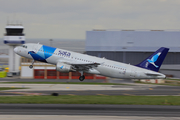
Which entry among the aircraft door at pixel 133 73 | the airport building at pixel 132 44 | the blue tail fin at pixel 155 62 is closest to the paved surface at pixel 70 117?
the aircraft door at pixel 133 73

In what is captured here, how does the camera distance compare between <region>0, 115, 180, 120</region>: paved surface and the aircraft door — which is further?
the aircraft door

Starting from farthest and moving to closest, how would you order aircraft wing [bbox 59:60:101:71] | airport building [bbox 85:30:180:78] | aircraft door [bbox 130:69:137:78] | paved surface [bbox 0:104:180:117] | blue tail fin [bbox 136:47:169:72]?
airport building [bbox 85:30:180:78] → blue tail fin [bbox 136:47:169:72] → aircraft door [bbox 130:69:137:78] → aircraft wing [bbox 59:60:101:71] → paved surface [bbox 0:104:180:117]

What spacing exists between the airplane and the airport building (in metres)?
50.6

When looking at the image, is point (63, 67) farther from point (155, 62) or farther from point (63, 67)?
point (155, 62)

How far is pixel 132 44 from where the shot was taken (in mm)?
104625

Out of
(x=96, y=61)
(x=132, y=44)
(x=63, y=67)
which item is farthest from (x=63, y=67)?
(x=132, y=44)

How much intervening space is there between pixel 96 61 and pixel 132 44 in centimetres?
5869

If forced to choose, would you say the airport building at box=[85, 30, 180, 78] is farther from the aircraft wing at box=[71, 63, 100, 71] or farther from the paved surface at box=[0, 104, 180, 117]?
the paved surface at box=[0, 104, 180, 117]

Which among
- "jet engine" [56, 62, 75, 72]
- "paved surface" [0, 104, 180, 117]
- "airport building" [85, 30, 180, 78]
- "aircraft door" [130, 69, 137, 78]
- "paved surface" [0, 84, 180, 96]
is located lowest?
"paved surface" [0, 84, 180, 96]

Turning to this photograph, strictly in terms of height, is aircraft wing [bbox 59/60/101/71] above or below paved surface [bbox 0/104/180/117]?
above

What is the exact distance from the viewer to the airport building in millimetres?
102188

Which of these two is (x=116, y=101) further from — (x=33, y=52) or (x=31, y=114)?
(x=33, y=52)

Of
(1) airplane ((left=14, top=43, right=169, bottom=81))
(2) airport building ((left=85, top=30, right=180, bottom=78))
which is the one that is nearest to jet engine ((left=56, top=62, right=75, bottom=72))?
(1) airplane ((left=14, top=43, right=169, bottom=81))

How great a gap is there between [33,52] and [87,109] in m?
18.8
